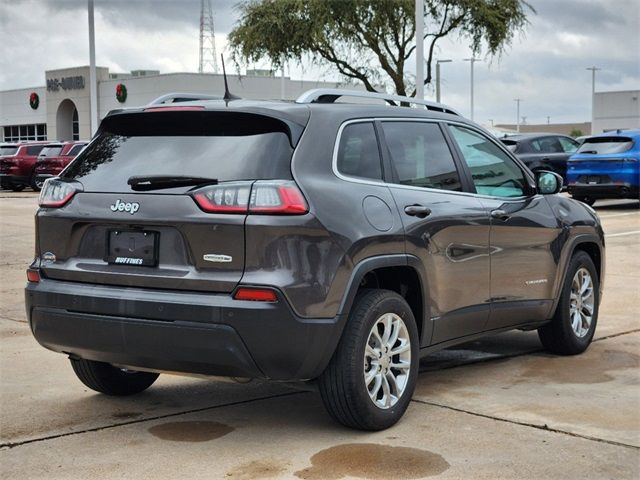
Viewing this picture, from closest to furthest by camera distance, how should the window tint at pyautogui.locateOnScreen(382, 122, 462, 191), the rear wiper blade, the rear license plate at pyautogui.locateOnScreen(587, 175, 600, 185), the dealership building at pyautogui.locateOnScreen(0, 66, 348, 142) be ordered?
the rear wiper blade, the window tint at pyautogui.locateOnScreen(382, 122, 462, 191), the rear license plate at pyautogui.locateOnScreen(587, 175, 600, 185), the dealership building at pyautogui.locateOnScreen(0, 66, 348, 142)

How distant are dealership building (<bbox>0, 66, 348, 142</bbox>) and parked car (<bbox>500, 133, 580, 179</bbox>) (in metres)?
29.1

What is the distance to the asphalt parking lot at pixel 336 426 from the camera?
4.80 m

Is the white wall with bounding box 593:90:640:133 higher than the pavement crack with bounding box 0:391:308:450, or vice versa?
the white wall with bounding box 593:90:640:133

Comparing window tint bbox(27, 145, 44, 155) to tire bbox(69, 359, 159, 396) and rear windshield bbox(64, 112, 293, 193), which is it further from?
rear windshield bbox(64, 112, 293, 193)

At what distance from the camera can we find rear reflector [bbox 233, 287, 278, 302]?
484 centimetres

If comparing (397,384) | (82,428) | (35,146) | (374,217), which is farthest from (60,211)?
(35,146)

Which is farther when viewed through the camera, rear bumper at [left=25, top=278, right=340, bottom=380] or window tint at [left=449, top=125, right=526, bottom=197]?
window tint at [left=449, top=125, right=526, bottom=197]

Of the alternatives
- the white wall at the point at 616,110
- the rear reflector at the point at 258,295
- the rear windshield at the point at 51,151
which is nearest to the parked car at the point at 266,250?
the rear reflector at the point at 258,295

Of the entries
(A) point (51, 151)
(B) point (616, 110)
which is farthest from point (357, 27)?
(B) point (616, 110)

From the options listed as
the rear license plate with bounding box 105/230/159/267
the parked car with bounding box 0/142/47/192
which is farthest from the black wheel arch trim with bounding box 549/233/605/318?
the parked car with bounding box 0/142/47/192

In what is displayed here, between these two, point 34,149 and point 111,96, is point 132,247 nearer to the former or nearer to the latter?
point 34,149

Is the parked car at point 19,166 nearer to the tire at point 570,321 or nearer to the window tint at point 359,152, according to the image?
the tire at point 570,321

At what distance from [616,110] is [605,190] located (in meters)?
63.9

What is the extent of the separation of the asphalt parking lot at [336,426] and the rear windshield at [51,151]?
84.5ft
